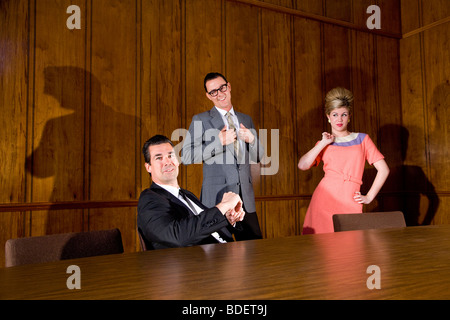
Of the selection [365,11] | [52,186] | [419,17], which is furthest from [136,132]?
[419,17]

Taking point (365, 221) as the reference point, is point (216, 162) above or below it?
above

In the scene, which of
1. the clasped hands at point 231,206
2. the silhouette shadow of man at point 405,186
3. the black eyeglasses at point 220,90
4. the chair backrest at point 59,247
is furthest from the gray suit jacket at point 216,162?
the silhouette shadow of man at point 405,186

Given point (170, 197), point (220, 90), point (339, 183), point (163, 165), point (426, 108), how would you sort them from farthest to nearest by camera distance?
point (426, 108)
point (220, 90)
point (339, 183)
point (163, 165)
point (170, 197)

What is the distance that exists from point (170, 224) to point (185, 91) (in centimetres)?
231

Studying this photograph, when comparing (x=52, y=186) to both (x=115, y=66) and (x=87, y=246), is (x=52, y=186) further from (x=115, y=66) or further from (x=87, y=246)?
(x=87, y=246)

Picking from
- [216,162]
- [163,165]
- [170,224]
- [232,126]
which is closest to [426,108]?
[232,126]

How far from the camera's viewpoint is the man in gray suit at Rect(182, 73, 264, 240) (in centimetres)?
291

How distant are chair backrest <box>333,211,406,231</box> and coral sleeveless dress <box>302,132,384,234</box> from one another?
0.86 m

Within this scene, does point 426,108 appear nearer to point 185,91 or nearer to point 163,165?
point 185,91

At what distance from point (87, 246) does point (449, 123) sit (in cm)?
440

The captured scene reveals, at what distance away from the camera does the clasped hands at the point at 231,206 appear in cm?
143

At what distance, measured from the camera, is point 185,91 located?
3.49m

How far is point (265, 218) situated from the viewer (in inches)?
150

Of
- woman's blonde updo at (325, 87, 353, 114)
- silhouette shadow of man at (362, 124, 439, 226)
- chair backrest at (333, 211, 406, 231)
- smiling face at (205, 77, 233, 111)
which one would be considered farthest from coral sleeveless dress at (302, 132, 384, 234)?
silhouette shadow of man at (362, 124, 439, 226)
